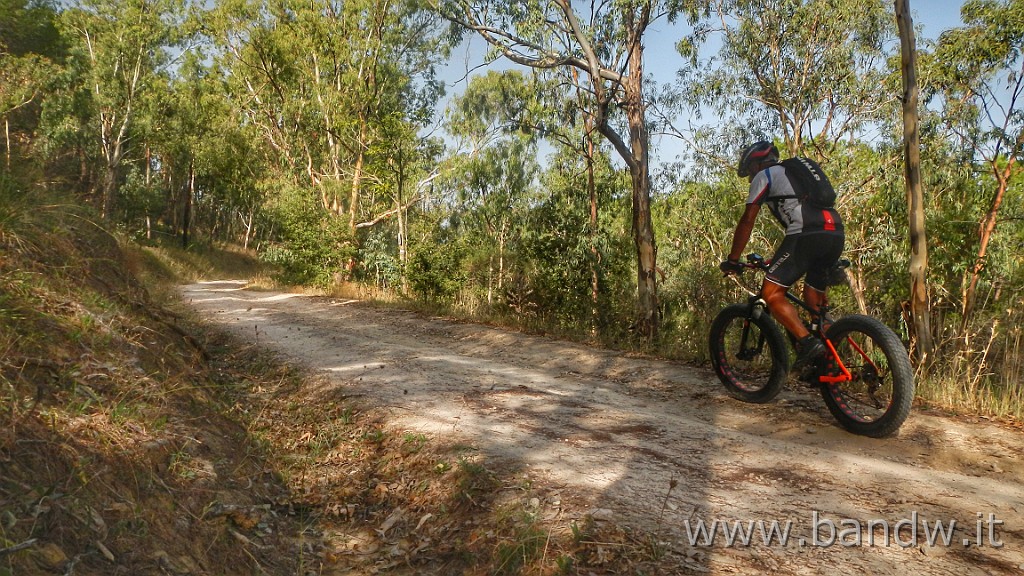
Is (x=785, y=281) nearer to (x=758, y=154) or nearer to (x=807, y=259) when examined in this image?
(x=807, y=259)

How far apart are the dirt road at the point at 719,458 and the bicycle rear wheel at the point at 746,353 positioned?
0.21m

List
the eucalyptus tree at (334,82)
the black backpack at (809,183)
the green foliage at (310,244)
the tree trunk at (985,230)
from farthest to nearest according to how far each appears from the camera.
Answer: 1. the eucalyptus tree at (334,82)
2. the green foliage at (310,244)
3. the tree trunk at (985,230)
4. the black backpack at (809,183)

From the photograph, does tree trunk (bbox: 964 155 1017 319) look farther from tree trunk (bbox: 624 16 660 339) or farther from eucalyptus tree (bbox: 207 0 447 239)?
eucalyptus tree (bbox: 207 0 447 239)

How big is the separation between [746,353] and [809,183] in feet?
5.50

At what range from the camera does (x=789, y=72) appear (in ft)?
42.7

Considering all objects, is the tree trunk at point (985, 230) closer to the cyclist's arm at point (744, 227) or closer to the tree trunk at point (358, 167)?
Answer: the cyclist's arm at point (744, 227)

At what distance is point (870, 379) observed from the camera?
483 cm

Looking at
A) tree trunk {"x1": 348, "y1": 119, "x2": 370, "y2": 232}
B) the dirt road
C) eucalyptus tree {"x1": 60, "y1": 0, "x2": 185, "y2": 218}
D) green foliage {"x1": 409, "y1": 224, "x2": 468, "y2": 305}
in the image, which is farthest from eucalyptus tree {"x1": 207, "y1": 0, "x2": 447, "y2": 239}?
the dirt road

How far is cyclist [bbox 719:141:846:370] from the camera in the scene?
5.03 m

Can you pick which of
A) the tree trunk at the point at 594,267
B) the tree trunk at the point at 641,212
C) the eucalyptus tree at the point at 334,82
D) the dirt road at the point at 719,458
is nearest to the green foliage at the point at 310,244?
the eucalyptus tree at the point at 334,82

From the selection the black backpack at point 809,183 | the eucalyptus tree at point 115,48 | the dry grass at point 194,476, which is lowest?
the dry grass at point 194,476

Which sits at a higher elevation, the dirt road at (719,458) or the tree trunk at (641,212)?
the tree trunk at (641,212)

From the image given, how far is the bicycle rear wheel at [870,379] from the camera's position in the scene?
4.46 metres

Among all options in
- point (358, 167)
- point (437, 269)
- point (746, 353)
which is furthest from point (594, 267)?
point (358, 167)
